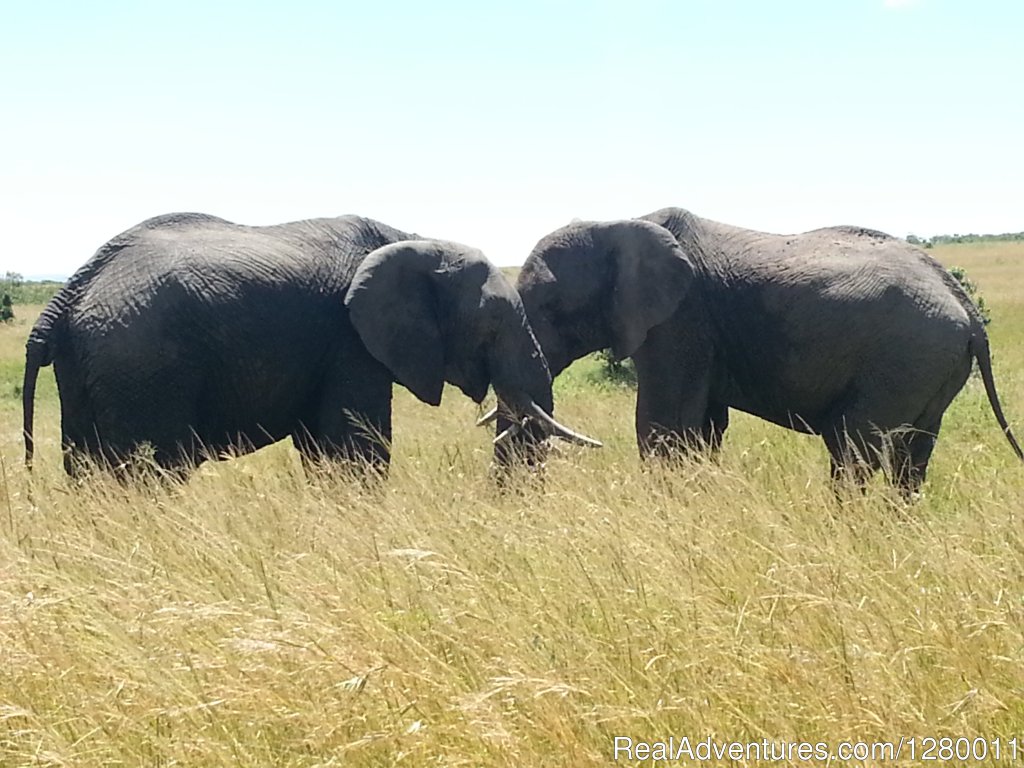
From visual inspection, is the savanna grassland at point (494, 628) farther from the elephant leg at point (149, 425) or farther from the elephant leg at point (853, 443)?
the elephant leg at point (853, 443)

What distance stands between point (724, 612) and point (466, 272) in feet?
12.8

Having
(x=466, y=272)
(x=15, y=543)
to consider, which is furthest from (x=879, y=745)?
(x=466, y=272)

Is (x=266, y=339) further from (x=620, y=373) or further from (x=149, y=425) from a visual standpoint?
(x=620, y=373)

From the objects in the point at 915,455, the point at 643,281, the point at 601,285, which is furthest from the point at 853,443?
the point at 601,285

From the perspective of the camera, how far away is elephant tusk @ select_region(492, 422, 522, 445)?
6750mm

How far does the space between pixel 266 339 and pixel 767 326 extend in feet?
11.0

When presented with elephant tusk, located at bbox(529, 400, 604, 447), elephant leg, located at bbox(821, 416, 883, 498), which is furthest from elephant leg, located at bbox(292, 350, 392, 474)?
elephant leg, located at bbox(821, 416, 883, 498)

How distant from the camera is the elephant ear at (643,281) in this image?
7500 millimetres

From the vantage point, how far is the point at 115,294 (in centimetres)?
618

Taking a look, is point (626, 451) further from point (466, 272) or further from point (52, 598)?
point (52, 598)

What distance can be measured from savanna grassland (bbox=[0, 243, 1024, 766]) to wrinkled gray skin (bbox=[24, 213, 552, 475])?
904 millimetres

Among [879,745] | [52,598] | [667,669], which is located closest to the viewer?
[879,745]

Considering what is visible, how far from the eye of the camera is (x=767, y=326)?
24.2 feet

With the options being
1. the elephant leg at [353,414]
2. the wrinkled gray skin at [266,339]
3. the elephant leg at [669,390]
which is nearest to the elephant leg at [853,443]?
the elephant leg at [669,390]
